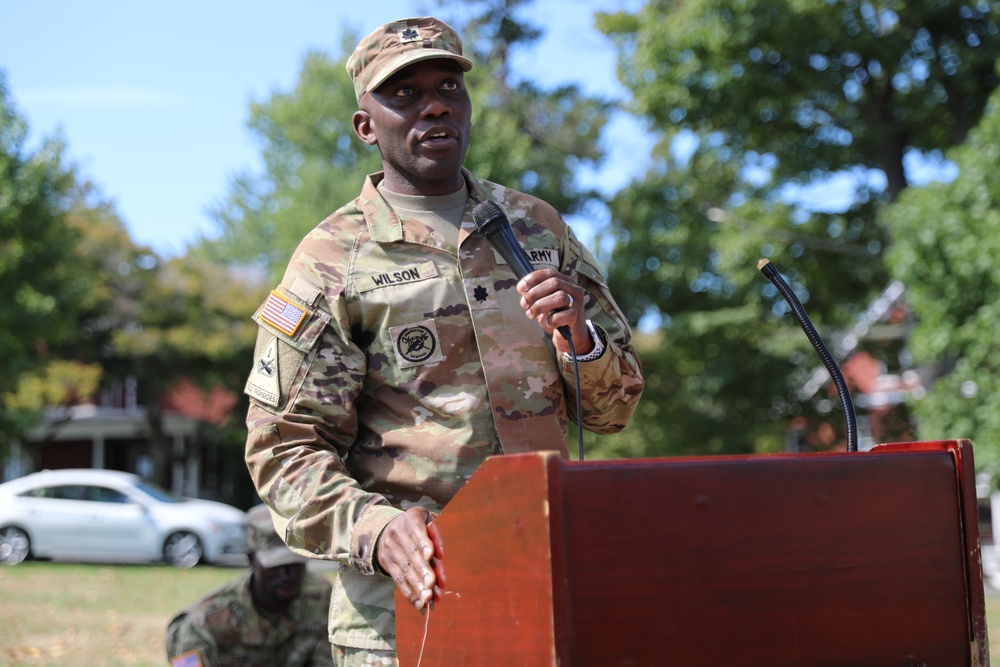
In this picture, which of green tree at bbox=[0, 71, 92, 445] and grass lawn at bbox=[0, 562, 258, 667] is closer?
grass lawn at bbox=[0, 562, 258, 667]

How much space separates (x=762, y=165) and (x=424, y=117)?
17242 mm

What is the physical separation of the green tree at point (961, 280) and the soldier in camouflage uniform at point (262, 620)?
9.20 meters

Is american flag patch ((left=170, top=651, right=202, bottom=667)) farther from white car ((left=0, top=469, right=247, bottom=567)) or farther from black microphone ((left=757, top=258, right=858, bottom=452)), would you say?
white car ((left=0, top=469, right=247, bottom=567))

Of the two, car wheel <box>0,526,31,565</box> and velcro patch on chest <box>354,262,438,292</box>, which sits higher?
car wheel <box>0,526,31,565</box>

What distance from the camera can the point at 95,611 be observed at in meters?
11.9

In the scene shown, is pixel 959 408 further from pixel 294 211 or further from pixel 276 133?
pixel 276 133

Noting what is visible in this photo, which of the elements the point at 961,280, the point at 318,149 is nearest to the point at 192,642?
the point at 961,280

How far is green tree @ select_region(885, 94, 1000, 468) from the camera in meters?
12.9

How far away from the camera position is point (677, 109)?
1689cm

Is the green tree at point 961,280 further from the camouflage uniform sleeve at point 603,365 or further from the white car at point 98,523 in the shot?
the camouflage uniform sleeve at point 603,365

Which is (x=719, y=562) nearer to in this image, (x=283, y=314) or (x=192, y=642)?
(x=283, y=314)

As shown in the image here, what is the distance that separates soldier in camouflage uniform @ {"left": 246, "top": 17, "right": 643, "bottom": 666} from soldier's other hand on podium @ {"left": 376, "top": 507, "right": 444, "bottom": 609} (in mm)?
267

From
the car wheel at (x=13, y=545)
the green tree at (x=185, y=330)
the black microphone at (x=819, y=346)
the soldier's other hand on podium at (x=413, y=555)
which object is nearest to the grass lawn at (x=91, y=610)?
the car wheel at (x=13, y=545)

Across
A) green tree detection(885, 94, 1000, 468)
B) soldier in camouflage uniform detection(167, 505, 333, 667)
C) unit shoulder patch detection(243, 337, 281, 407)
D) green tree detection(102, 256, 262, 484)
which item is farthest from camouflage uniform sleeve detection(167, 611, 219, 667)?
green tree detection(102, 256, 262, 484)
